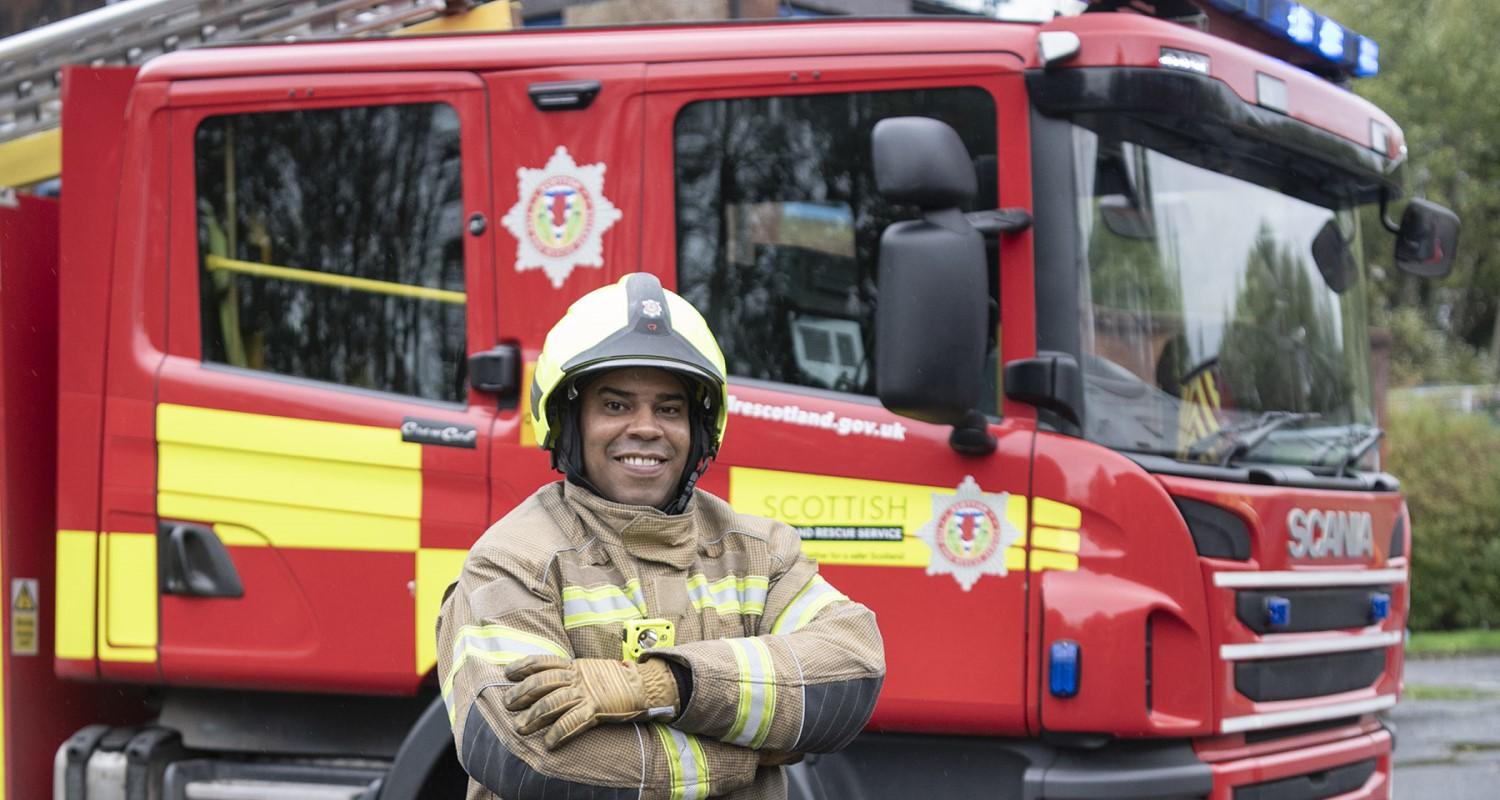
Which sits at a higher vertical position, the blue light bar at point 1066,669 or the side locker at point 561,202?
the side locker at point 561,202

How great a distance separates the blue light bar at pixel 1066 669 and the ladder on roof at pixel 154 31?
2497mm

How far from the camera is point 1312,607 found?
4.11 metres

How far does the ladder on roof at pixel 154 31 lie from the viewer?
15.9ft

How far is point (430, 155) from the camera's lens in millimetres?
4176

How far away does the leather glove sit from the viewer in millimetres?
2104

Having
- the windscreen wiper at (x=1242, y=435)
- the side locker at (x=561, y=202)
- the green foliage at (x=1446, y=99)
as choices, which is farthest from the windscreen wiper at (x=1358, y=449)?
the green foliage at (x=1446, y=99)

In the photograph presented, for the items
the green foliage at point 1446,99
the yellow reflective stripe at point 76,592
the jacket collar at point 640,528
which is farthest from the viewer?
the green foliage at point 1446,99

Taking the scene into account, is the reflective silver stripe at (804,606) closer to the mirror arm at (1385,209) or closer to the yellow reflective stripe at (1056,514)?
the yellow reflective stripe at (1056,514)

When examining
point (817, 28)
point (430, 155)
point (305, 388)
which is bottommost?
point (305, 388)

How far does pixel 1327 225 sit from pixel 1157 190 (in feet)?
2.66

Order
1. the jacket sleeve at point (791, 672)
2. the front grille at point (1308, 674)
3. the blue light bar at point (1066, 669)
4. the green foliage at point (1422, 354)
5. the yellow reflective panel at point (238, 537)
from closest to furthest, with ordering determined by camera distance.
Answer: the jacket sleeve at point (791, 672), the blue light bar at point (1066, 669), the front grille at point (1308, 674), the yellow reflective panel at point (238, 537), the green foliage at point (1422, 354)

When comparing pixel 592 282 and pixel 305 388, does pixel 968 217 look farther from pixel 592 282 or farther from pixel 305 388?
pixel 305 388

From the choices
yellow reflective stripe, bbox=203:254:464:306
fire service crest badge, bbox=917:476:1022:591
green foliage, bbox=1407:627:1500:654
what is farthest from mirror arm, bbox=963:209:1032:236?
green foliage, bbox=1407:627:1500:654

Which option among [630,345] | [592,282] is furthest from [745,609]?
[592,282]
